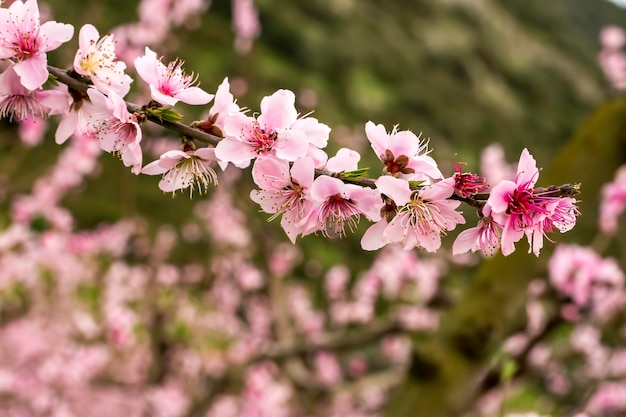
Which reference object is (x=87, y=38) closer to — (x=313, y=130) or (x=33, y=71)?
(x=33, y=71)

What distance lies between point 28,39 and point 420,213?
511mm

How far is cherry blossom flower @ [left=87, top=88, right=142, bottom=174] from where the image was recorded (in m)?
0.71

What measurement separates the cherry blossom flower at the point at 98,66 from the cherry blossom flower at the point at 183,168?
3.9 inches

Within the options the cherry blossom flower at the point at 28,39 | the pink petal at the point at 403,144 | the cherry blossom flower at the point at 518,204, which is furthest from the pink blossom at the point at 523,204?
the cherry blossom flower at the point at 28,39

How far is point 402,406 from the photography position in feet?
5.65

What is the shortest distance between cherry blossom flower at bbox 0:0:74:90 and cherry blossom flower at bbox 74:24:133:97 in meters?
0.03

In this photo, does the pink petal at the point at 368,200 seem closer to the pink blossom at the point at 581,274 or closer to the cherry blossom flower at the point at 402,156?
the cherry blossom flower at the point at 402,156

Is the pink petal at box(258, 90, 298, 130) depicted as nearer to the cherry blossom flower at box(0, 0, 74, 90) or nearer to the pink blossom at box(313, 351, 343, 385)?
the cherry blossom flower at box(0, 0, 74, 90)

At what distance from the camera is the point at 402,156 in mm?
728

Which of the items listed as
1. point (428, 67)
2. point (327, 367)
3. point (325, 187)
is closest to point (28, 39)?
point (325, 187)

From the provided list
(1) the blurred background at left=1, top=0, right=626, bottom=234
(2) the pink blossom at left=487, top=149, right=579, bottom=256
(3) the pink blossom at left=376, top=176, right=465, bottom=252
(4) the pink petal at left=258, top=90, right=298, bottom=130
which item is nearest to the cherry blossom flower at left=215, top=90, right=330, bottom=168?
(4) the pink petal at left=258, top=90, right=298, bottom=130

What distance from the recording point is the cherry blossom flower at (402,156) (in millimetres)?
719

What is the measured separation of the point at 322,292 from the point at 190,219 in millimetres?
Answer: 1813

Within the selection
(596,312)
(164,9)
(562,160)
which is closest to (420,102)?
(164,9)
